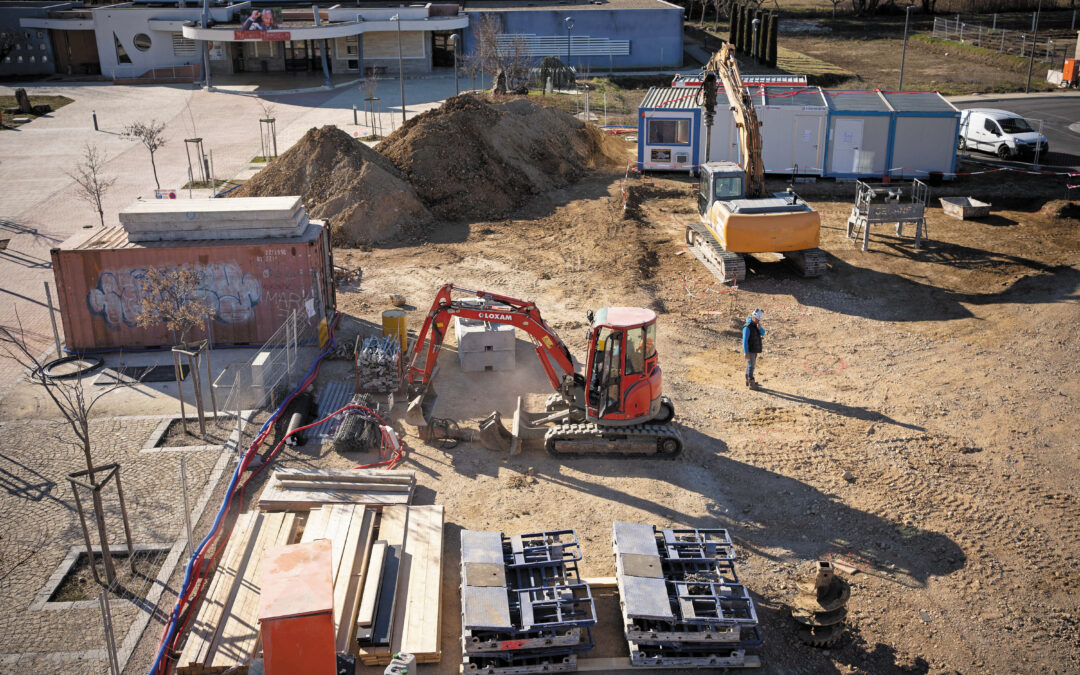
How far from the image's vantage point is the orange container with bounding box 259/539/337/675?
32.6 ft

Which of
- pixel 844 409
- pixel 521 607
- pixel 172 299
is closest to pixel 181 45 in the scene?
pixel 172 299

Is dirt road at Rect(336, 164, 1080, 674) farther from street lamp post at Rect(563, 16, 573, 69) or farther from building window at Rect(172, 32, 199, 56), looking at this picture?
Answer: building window at Rect(172, 32, 199, 56)

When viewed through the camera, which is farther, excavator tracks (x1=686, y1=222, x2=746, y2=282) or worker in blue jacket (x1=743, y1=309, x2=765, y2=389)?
excavator tracks (x1=686, y1=222, x2=746, y2=282)

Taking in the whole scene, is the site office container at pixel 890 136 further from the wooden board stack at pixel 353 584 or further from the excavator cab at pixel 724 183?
the wooden board stack at pixel 353 584

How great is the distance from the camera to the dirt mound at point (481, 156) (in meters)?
29.3

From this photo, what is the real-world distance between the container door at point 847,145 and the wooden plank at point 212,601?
2474cm

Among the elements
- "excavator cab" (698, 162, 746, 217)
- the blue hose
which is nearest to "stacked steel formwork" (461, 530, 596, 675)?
the blue hose

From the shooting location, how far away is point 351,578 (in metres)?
12.5

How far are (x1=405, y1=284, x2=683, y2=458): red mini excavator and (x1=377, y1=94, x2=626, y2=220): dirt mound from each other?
12.4 meters

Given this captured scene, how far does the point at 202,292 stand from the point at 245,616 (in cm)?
1002

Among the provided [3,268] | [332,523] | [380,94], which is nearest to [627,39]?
[380,94]

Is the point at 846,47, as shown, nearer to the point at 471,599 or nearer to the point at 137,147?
the point at 137,147

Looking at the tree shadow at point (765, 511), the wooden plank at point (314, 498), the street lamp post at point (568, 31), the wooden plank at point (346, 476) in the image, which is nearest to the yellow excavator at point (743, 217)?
the tree shadow at point (765, 511)

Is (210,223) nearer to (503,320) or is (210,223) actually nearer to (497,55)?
Result: (503,320)
